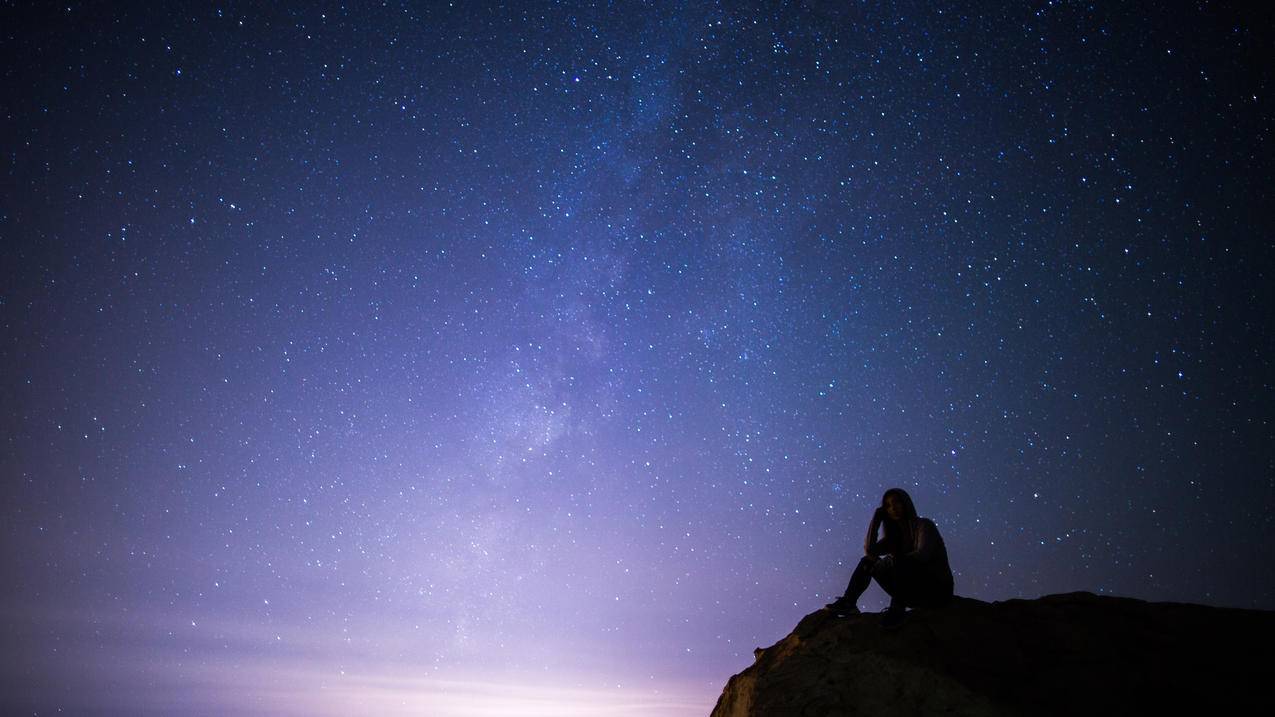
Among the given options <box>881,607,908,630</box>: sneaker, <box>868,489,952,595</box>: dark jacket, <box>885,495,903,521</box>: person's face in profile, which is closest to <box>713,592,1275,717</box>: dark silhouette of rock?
<box>881,607,908,630</box>: sneaker

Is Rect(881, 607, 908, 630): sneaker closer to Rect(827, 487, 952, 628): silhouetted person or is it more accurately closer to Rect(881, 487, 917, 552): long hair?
Rect(827, 487, 952, 628): silhouetted person

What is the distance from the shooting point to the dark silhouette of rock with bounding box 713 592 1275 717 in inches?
188

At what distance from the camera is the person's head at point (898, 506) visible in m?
6.14

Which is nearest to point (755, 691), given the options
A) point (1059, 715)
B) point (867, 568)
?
point (867, 568)

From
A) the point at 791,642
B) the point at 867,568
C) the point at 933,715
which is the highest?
the point at 867,568

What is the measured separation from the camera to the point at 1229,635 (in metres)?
5.20

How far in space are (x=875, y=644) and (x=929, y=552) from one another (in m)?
0.90

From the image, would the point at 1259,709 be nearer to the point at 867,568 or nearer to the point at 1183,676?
the point at 1183,676

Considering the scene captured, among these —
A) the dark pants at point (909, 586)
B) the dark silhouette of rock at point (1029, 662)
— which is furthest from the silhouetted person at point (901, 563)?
the dark silhouette of rock at point (1029, 662)

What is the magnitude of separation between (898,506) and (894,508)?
4 centimetres

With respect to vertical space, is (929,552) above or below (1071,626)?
above

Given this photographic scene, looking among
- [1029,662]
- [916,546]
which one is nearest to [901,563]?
[916,546]

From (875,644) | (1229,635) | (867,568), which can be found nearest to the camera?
(1229,635)

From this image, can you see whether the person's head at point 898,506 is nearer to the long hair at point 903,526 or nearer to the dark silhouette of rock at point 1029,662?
the long hair at point 903,526
